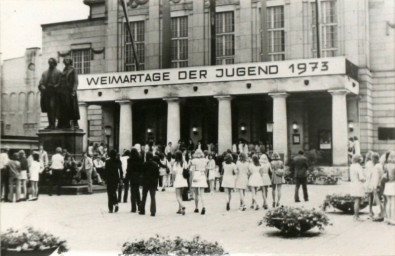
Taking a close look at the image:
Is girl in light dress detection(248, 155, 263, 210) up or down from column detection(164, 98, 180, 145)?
down

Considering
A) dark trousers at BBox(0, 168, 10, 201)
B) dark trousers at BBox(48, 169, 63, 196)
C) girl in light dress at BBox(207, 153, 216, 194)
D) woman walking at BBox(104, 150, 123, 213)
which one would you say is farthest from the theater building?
dark trousers at BBox(0, 168, 10, 201)

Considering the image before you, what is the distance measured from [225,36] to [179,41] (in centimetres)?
269

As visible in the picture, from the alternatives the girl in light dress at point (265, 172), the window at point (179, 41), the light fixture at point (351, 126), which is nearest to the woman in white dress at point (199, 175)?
the girl in light dress at point (265, 172)

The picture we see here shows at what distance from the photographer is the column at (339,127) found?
23.7 meters

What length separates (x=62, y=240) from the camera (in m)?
10.1

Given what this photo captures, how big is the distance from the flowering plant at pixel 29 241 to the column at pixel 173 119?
59.0 feet

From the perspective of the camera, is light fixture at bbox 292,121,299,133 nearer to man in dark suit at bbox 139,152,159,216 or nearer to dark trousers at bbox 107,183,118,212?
dark trousers at bbox 107,183,118,212

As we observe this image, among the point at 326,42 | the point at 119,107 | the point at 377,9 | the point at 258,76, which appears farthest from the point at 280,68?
the point at 119,107

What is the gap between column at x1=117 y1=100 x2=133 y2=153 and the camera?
28.3 m

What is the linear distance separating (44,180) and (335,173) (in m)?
11.7

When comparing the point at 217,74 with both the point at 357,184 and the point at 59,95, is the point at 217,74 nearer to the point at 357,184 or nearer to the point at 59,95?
the point at 59,95

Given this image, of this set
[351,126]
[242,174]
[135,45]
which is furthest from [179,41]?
[242,174]

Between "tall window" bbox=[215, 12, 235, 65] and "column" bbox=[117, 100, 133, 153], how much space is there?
238 inches

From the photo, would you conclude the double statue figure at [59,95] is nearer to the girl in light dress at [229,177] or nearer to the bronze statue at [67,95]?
the bronze statue at [67,95]
